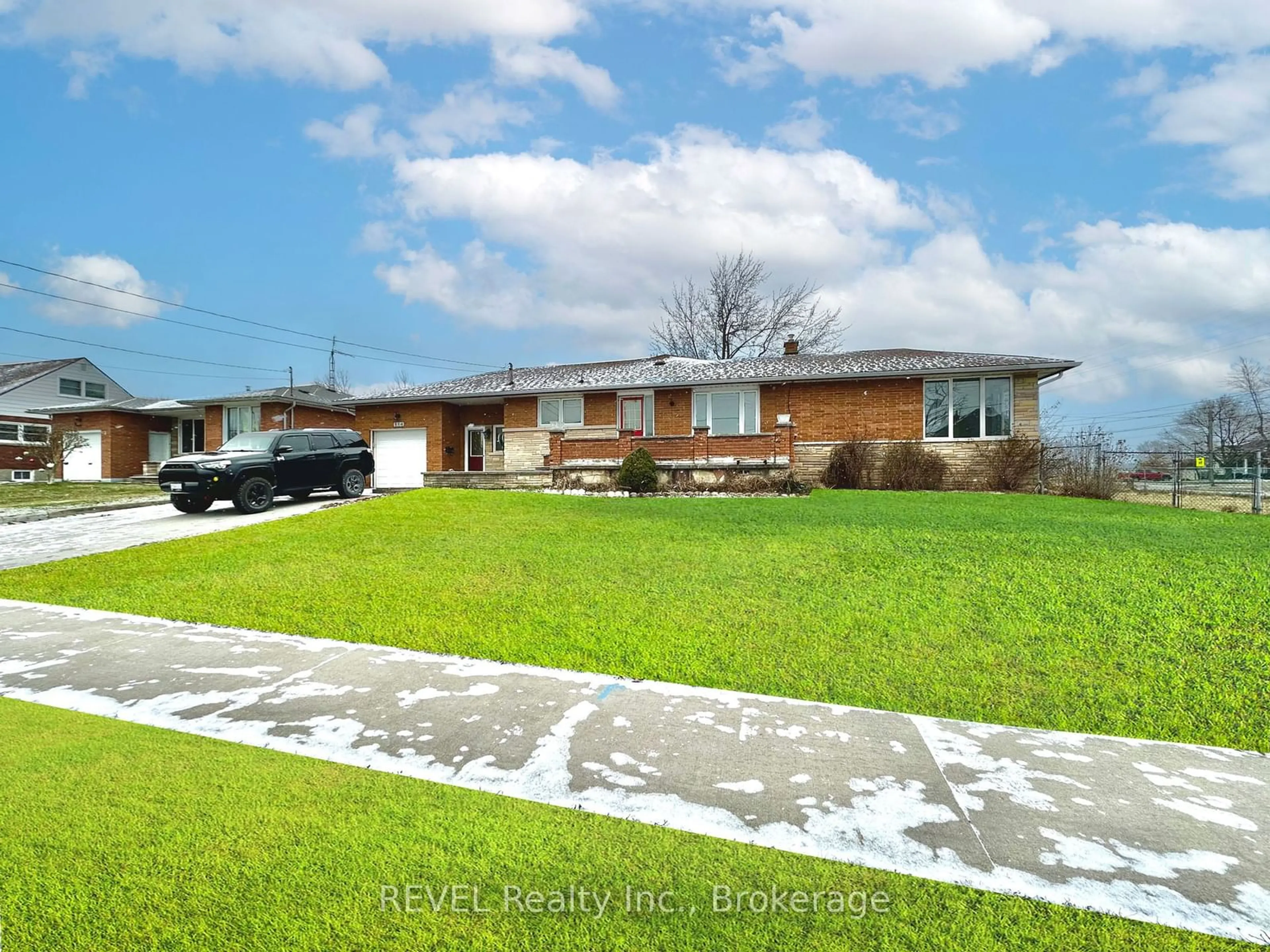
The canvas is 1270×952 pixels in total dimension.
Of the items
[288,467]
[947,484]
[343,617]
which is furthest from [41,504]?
[947,484]

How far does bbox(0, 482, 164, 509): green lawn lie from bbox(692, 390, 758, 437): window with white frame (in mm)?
16584

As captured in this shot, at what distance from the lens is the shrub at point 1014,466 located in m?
19.0

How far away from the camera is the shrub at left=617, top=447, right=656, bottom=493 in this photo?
1838 cm

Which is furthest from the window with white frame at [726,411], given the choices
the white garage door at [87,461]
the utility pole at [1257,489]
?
the white garage door at [87,461]

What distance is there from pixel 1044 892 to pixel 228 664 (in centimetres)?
555

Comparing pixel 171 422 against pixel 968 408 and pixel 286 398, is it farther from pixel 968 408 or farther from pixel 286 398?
pixel 968 408

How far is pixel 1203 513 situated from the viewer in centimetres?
1420

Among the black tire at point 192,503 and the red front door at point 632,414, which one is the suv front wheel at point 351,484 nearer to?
the black tire at point 192,503

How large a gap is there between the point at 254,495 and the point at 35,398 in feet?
103

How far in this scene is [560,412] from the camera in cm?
2453

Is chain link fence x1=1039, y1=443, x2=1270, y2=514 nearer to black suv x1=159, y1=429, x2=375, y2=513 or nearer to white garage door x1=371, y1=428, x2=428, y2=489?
black suv x1=159, y1=429, x2=375, y2=513

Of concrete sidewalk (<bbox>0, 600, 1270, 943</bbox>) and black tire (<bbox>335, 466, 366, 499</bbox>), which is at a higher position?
black tire (<bbox>335, 466, 366, 499</bbox>)

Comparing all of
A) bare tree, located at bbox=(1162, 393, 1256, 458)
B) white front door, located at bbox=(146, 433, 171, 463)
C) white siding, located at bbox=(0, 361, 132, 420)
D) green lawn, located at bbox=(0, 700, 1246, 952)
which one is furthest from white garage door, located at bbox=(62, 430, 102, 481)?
bare tree, located at bbox=(1162, 393, 1256, 458)

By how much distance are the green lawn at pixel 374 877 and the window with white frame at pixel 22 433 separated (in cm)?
3950
